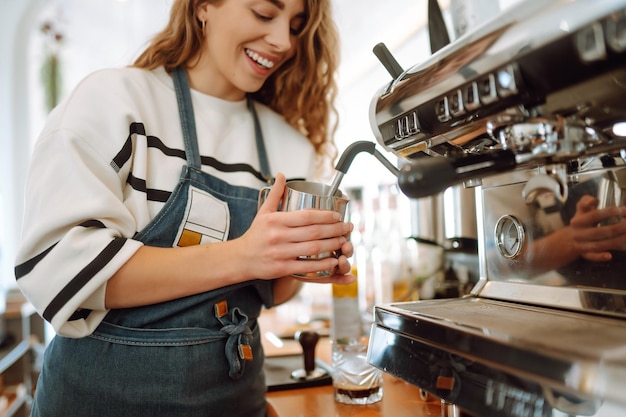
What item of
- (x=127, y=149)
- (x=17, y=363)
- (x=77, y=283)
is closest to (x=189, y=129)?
(x=127, y=149)

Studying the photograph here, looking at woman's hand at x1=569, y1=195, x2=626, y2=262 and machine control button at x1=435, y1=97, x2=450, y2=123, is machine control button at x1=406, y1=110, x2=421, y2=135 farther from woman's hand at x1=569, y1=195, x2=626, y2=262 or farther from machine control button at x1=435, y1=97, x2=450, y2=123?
woman's hand at x1=569, y1=195, x2=626, y2=262

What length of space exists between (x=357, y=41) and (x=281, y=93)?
203 centimetres

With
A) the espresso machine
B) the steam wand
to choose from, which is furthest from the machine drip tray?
the steam wand

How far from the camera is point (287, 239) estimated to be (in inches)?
27.9

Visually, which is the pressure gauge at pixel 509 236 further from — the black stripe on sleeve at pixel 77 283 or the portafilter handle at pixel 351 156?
the black stripe on sleeve at pixel 77 283

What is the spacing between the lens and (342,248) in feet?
2.53

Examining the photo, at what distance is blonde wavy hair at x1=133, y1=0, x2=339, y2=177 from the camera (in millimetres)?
1003

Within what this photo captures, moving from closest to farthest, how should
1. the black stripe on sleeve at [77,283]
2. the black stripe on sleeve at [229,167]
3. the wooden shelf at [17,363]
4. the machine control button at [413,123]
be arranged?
1. the machine control button at [413,123]
2. the black stripe on sleeve at [77,283]
3. the black stripe on sleeve at [229,167]
4. the wooden shelf at [17,363]

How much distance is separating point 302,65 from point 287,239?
0.57 m

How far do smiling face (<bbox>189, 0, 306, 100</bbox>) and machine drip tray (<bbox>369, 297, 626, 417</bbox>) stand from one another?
1.75 feet

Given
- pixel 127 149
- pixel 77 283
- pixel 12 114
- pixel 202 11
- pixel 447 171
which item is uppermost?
pixel 12 114

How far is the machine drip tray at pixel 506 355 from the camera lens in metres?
0.37

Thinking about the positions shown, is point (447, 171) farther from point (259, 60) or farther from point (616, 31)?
point (259, 60)

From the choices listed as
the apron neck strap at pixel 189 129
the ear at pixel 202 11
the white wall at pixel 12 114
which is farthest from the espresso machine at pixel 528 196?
the white wall at pixel 12 114
